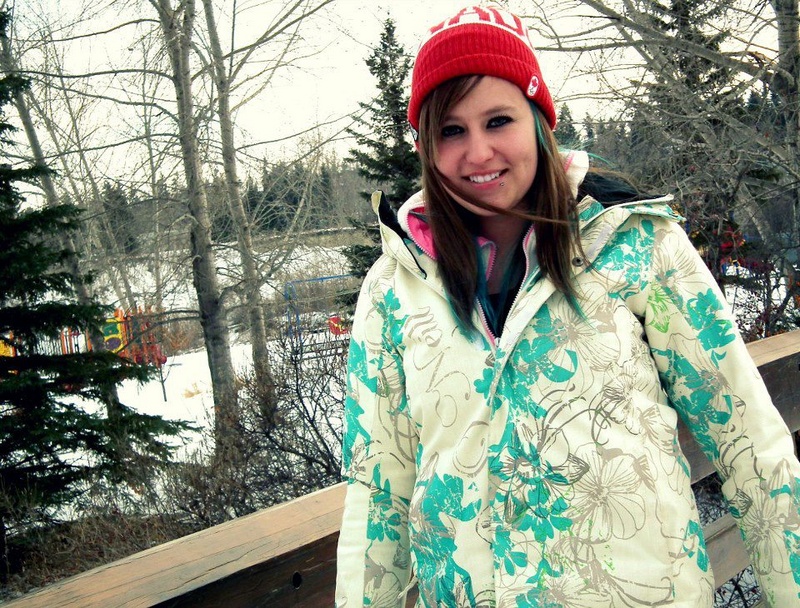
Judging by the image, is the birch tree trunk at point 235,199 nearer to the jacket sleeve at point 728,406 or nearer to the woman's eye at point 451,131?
the woman's eye at point 451,131

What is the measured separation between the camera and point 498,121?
1375 mm

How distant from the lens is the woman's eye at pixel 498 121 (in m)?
1.37

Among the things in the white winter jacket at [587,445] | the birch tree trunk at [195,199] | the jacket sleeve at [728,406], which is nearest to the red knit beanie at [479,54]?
the white winter jacket at [587,445]

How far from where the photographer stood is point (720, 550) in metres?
2.19

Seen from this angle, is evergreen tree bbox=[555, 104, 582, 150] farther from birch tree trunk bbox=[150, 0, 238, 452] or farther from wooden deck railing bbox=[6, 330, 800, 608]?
wooden deck railing bbox=[6, 330, 800, 608]

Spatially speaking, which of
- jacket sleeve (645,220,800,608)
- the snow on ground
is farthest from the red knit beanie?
the snow on ground

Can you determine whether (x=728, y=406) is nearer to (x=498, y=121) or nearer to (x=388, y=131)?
(x=498, y=121)

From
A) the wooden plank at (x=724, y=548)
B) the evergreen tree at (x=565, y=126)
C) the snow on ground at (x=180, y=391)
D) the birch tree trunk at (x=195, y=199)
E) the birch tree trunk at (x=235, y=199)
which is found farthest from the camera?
the snow on ground at (x=180, y=391)

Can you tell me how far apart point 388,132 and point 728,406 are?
1390 cm

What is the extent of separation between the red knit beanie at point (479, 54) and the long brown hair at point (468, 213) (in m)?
0.02

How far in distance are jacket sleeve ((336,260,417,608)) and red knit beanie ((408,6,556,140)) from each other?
0.41 m

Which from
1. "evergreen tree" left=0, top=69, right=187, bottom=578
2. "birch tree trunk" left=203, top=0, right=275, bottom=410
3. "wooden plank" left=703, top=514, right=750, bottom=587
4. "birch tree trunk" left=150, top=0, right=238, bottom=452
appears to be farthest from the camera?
"birch tree trunk" left=203, top=0, right=275, bottom=410

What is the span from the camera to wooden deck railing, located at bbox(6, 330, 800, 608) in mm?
1197

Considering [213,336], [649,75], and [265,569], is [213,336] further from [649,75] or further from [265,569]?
[265,569]
